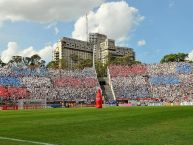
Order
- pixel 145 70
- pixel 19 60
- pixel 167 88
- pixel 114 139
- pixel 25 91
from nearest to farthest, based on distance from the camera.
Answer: pixel 114 139 → pixel 25 91 → pixel 167 88 → pixel 145 70 → pixel 19 60

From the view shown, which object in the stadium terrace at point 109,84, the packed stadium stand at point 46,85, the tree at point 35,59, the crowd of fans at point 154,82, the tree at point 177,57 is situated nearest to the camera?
the packed stadium stand at point 46,85

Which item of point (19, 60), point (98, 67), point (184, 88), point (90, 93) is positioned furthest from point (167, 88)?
point (19, 60)

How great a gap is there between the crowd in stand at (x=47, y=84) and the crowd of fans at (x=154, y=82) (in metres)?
7.74

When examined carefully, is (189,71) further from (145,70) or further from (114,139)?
(114,139)

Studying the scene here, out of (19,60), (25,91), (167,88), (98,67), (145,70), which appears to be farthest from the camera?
(19,60)

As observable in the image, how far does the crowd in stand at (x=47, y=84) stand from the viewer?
102250 millimetres

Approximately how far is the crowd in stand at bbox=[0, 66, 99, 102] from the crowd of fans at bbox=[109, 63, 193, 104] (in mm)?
7740

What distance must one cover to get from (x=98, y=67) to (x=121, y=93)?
48.9 m

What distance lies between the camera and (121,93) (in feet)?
372

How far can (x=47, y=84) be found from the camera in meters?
110

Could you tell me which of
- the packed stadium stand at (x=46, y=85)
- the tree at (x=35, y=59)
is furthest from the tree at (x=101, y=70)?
the tree at (x=35, y=59)

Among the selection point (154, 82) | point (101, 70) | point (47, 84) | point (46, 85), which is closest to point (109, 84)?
point (154, 82)

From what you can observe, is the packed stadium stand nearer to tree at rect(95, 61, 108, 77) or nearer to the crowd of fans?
the crowd of fans

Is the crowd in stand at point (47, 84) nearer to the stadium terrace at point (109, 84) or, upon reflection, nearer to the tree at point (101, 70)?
the stadium terrace at point (109, 84)
